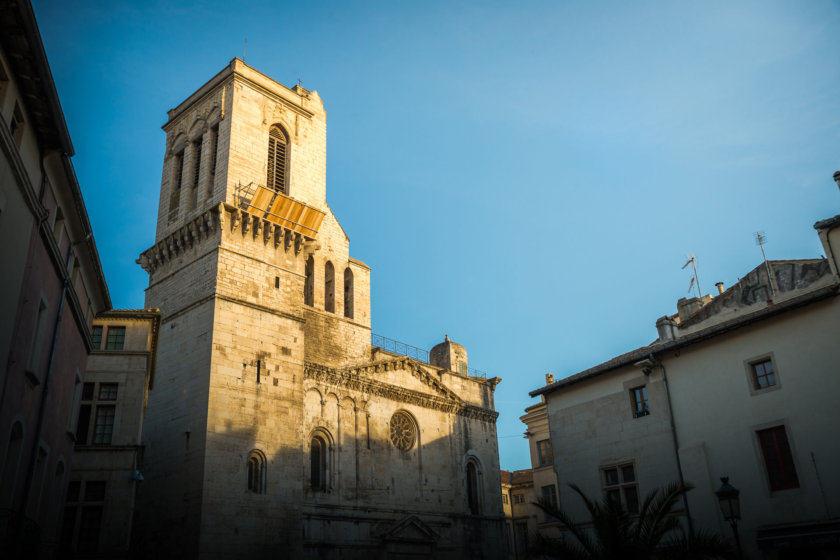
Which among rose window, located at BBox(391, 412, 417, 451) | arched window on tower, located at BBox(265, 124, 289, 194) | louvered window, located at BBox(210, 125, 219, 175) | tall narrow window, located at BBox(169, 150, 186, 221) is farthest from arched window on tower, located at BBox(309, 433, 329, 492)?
louvered window, located at BBox(210, 125, 219, 175)

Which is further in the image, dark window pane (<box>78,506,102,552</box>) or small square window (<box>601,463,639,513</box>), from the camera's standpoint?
small square window (<box>601,463,639,513</box>)

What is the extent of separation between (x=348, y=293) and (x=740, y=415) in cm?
2083

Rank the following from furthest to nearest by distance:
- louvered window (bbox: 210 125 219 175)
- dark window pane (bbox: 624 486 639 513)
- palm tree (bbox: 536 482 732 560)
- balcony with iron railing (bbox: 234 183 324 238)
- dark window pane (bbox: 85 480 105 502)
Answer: louvered window (bbox: 210 125 219 175) < balcony with iron railing (bbox: 234 183 324 238) < dark window pane (bbox: 624 486 639 513) < dark window pane (bbox: 85 480 105 502) < palm tree (bbox: 536 482 732 560)

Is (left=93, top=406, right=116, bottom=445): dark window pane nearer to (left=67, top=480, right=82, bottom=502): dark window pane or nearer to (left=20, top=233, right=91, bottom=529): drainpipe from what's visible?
(left=67, top=480, right=82, bottom=502): dark window pane

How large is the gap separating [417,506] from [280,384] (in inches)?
391

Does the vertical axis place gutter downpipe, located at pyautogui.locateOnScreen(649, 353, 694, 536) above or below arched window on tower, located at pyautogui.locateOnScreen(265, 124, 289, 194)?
below

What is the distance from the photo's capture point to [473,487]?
37719 millimetres

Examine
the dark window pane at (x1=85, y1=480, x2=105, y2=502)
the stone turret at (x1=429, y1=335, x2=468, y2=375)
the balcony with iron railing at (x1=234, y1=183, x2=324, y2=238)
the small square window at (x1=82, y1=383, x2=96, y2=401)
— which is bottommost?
the dark window pane at (x1=85, y1=480, x2=105, y2=502)

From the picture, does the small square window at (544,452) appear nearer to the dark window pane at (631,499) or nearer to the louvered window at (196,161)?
the dark window pane at (631,499)

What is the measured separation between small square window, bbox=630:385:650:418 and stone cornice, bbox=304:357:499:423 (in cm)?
1384

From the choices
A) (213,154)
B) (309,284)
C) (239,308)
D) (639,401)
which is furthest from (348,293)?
(639,401)

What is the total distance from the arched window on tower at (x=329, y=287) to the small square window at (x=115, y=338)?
507 inches

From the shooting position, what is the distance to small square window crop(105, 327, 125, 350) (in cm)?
2291

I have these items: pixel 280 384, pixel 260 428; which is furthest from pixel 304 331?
pixel 260 428
